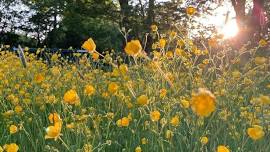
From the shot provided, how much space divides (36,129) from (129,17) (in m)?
11.3

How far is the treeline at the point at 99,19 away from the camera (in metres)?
12.7

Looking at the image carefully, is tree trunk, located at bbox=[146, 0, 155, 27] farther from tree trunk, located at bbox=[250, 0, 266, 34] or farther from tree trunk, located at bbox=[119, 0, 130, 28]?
tree trunk, located at bbox=[250, 0, 266, 34]

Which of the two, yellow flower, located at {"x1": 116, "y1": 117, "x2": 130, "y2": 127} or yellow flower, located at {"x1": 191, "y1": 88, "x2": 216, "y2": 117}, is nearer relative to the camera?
yellow flower, located at {"x1": 191, "y1": 88, "x2": 216, "y2": 117}

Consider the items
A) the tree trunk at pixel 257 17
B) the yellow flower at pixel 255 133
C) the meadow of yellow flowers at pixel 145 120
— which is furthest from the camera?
the tree trunk at pixel 257 17

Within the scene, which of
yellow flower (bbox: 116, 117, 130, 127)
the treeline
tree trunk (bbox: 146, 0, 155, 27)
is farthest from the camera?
tree trunk (bbox: 146, 0, 155, 27)

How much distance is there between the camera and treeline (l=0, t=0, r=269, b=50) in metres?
12.7

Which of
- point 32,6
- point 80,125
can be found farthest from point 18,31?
point 80,125

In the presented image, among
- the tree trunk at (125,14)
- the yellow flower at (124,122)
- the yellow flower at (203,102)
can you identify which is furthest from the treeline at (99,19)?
the yellow flower at (203,102)

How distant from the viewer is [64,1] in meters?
16.5

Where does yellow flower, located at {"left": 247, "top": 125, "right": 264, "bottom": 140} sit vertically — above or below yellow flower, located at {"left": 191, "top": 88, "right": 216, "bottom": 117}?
below

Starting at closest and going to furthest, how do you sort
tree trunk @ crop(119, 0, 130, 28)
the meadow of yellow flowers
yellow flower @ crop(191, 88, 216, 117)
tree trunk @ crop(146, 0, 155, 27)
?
yellow flower @ crop(191, 88, 216, 117), the meadow of yellow flowers, tree trunk @ crop(146, 0, 155, 27), tree trunk @ crop(119, 0, 130, 28)

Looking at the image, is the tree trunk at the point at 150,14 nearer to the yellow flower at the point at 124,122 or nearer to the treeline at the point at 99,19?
the treeline at the point at 99,19

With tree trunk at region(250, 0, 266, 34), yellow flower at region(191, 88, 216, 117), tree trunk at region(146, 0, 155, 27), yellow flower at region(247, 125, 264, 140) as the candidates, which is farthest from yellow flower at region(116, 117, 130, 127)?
tree trunk at region(146, 0, 155, 27)

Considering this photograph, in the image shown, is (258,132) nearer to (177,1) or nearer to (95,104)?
(95,104)
